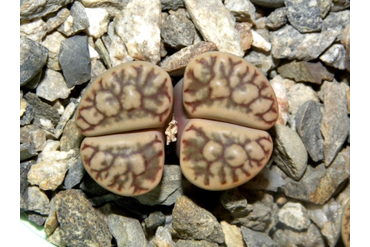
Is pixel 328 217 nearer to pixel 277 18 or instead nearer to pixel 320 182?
pixel 320 182

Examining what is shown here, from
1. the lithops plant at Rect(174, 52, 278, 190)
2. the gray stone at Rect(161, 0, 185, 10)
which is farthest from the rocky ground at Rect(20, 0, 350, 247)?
the lithops plant at Rect(174, 52, 278, 190)

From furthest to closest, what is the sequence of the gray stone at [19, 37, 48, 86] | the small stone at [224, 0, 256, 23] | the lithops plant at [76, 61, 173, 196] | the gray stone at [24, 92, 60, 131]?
the small stone at [224, 0, 256, 23], the gray stone at [24, 92, 60, 131], the gray stone at [19, 37, 48, 86], the lithops plant at [76, 61, 173, 196]

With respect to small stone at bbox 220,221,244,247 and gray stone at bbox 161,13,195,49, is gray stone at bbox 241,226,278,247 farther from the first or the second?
gray stone at bbox 161,13,195,49

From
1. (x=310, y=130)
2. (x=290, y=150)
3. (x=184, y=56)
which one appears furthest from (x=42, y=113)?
(x=310, y=130)

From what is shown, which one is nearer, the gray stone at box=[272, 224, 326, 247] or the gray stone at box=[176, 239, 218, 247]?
the gray stone at box=[176, 239, 218, 247]

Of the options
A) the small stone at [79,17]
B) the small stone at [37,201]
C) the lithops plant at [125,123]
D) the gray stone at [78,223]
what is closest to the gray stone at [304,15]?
the lithops plant at [125,123]

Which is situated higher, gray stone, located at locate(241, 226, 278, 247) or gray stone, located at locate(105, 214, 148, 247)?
gray stone, located at locate(105, 214, 148, 247)

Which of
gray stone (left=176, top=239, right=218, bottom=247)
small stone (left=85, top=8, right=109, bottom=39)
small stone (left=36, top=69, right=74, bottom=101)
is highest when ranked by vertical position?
small stone (left=85, top=8, right=109, bottom=39)
